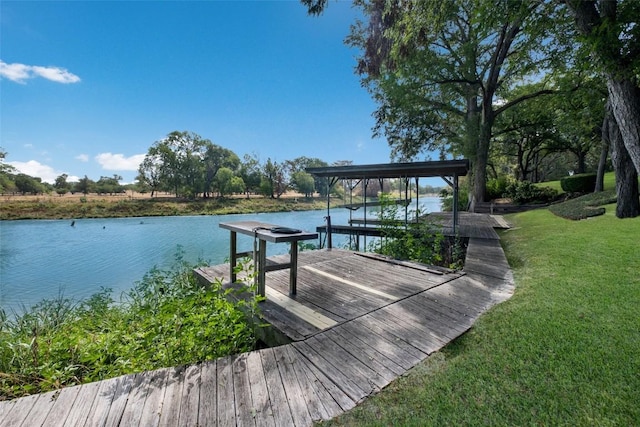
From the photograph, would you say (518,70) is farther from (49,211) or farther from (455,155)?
(49,211)

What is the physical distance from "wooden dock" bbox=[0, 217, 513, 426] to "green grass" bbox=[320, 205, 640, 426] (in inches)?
6.8

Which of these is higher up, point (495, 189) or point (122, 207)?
point (495, 189)

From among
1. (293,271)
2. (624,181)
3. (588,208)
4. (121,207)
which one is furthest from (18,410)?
(121,207)

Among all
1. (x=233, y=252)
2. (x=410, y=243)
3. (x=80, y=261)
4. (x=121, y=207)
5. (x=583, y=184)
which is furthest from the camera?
(x=121, y=207)

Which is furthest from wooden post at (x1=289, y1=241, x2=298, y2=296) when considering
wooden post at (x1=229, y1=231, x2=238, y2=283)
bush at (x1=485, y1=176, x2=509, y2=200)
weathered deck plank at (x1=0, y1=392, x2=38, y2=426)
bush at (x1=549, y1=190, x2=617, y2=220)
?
bush at (x1=485, y1=176, x2=509, y2=200)

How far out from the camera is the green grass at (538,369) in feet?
4.83

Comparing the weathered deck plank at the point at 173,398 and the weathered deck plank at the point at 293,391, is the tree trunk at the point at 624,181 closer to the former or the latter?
the weathered deck plank at the point at 293,391

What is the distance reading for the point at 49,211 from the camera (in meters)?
29.5

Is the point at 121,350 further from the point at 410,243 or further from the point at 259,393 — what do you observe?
the point at 410,243

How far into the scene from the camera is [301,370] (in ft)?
6.37

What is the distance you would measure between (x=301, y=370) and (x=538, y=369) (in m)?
1.64

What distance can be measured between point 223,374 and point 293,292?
1576 mm

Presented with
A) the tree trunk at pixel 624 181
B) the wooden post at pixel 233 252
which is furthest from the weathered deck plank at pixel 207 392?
the tree trunk at pixel 624 181

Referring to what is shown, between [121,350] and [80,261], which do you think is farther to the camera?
[80,261]
